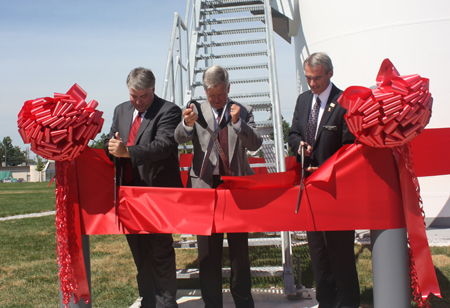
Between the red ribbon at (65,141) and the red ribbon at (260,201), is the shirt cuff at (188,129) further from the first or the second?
the red ribbon at (65,141)

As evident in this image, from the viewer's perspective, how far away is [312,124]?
329 cm

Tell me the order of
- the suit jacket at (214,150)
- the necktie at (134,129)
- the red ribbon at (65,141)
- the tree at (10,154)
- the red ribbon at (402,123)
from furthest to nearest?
the tree at (10,154), the necktie at (134,129), the suit jacket at (214,150), the red ribbon at (65,141), the red ribbon at (402,123)

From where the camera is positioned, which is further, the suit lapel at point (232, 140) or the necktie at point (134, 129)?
the necktie at point (134, 129)

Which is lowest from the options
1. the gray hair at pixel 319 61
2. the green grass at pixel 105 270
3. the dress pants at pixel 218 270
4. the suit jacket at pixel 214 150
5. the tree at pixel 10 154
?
the green grass at pixel 105 270

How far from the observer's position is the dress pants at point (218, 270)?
128 inches

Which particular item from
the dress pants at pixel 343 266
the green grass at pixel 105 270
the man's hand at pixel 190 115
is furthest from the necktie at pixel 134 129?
the green grass at pixel 105 270

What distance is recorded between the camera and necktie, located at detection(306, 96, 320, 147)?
3.27 meters

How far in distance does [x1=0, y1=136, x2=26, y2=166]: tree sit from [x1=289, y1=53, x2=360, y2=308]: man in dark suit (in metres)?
135

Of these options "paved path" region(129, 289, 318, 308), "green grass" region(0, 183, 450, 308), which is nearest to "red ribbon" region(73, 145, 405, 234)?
"paved path" region(129, 289, 318, 308)

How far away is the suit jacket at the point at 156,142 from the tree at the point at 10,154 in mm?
134246

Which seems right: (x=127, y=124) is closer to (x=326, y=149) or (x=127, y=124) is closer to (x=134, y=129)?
(x=134, y=129)

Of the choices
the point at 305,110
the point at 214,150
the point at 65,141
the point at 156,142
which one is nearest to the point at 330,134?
the point at 305,110

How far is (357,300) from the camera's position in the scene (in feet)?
10.2

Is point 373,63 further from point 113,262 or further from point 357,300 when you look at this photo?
point 113,262
